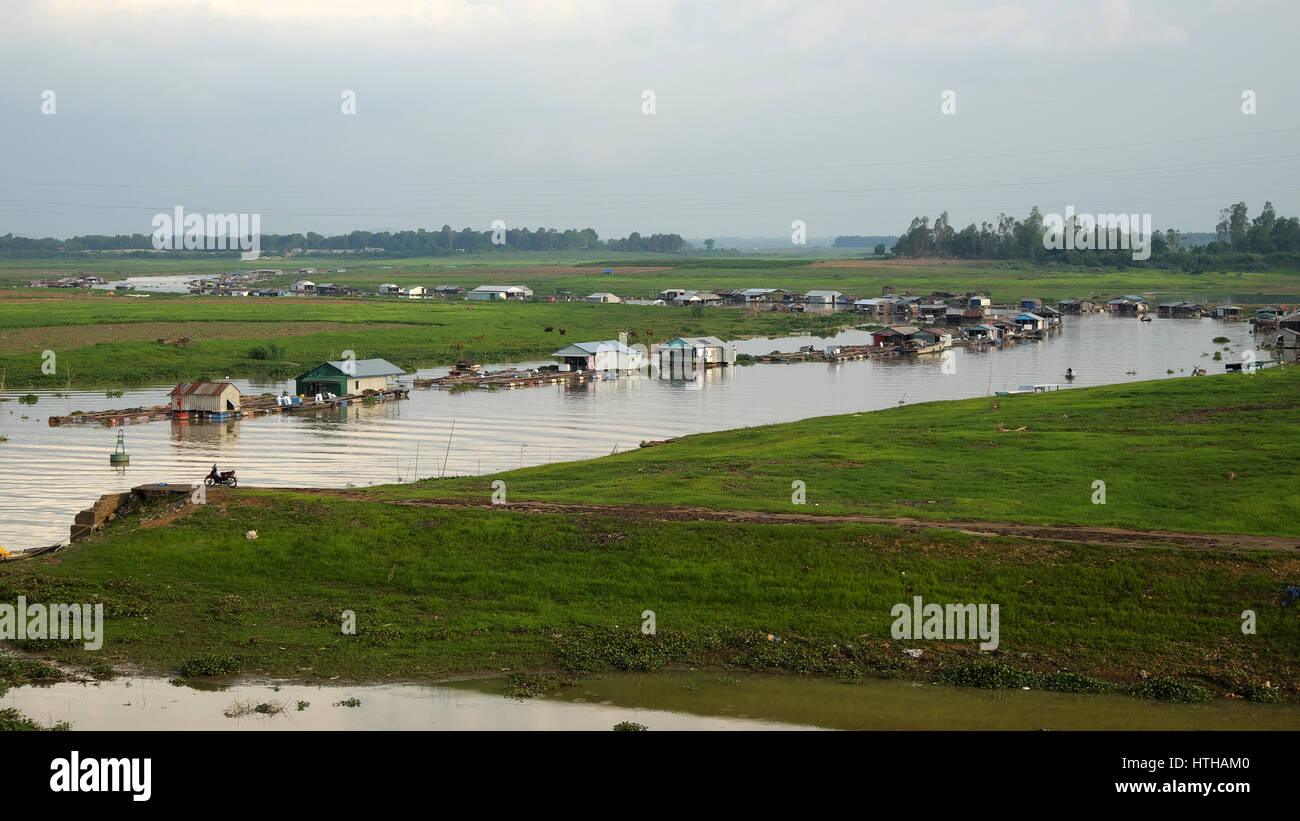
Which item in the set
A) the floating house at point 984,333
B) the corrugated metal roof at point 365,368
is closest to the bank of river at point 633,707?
the corrugated metal roof at point 365,368

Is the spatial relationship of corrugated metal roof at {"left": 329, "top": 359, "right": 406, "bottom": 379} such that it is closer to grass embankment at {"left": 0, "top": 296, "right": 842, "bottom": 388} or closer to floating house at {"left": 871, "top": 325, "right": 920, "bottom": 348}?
grass embankment at {"left": 0, "top": 296, "right": 842, "bottom": 388}


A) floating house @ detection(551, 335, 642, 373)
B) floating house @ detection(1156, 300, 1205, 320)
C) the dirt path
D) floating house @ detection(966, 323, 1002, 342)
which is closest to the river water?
floating house @ detection(551, 335, 642, 373)

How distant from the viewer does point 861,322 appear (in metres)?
112

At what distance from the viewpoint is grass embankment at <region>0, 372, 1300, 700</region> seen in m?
18.3

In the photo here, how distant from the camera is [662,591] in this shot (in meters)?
20.9

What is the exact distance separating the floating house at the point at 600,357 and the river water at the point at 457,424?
1.75m

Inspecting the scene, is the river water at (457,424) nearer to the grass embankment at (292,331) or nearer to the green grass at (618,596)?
the grass embankment at (292,331)

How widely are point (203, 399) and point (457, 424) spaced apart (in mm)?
10899

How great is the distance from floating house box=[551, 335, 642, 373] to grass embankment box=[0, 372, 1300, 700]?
41.6 m

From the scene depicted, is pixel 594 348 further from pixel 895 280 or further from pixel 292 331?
pixel 895 280

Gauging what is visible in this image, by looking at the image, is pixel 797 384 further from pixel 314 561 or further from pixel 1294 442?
pixel 314 561

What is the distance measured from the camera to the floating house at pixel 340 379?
182ft
